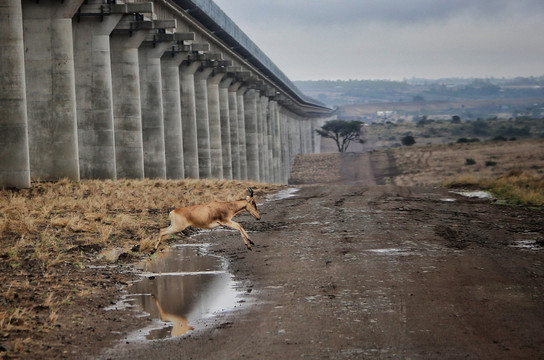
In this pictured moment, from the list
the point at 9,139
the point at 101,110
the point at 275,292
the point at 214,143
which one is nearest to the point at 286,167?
the point at 214,143

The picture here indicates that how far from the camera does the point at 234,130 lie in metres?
74.8

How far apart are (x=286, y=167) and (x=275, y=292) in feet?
329

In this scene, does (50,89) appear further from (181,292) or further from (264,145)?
(264,145)

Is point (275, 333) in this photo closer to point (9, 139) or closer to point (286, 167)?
point (9, 139)

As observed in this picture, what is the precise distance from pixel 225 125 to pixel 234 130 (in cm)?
497

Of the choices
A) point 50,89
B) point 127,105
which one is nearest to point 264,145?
point 127,105

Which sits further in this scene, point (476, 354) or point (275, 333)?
point (275, 333)

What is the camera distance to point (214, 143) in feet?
212

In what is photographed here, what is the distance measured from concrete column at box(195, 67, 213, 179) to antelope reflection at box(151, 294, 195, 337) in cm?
5052

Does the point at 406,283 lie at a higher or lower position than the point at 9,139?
lower

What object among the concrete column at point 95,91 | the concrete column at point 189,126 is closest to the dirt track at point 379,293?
the concrete column at point 95,91

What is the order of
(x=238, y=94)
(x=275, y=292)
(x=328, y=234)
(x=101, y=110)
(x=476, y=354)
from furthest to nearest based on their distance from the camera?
(x=238, y=94)
(x=101, y=110)
(x=328, y=234)
(x=275, y=292)
(x=476, y=354)

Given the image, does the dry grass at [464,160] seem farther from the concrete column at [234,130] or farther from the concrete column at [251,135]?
the concrete column at [234,130]

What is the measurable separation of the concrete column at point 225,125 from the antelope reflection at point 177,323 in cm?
5849
